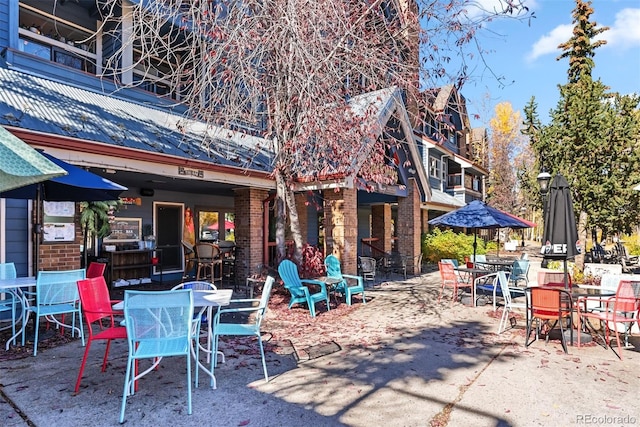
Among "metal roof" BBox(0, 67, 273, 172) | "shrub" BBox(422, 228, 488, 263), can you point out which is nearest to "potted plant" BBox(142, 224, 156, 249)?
"metal roof" BBox(0, 67, 273, 172)

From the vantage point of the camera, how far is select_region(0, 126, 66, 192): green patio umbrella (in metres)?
2.68

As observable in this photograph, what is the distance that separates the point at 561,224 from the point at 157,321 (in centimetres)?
669

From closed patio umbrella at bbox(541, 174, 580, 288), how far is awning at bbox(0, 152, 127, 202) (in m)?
7.30

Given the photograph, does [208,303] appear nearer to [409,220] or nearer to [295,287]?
[295,287]

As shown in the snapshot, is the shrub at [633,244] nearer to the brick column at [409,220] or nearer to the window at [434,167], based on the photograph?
the window at [434,167]

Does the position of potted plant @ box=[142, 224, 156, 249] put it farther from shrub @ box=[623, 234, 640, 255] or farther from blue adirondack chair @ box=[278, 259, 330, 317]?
shrub @ box=[623, 234, 640, 255]

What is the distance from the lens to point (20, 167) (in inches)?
109

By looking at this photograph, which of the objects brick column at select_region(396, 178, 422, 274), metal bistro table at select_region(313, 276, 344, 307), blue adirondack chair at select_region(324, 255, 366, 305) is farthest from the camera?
brick column at select_region(396, 178, 422, 274)

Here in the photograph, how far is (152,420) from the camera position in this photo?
3.36m

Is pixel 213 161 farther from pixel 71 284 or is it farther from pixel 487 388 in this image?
pixel 487 388

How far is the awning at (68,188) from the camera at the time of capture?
5.23 metres

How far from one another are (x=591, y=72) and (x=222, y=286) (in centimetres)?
2516

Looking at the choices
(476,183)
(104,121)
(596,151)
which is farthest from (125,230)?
(476,183)

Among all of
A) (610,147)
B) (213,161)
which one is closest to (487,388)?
(213,161)
